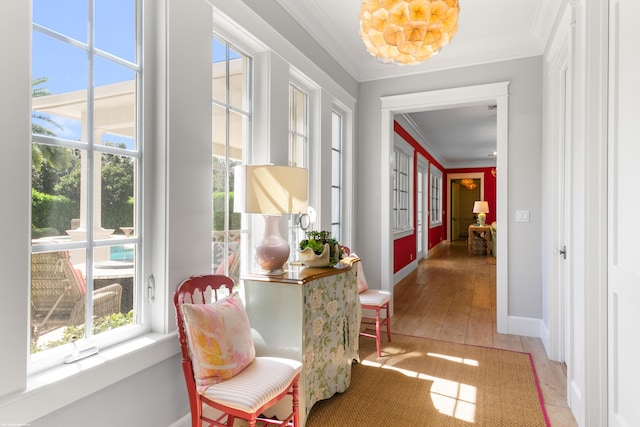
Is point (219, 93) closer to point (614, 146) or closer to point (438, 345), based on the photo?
point (614, 146)

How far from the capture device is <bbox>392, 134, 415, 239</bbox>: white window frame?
6.05m

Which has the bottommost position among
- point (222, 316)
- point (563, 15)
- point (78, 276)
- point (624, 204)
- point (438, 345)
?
point (438, 345)

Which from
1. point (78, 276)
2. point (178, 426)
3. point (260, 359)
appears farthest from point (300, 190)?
point (178, 426)

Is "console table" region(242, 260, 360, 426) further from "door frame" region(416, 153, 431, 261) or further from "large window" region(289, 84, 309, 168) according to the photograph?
"door frame" region(416, 153, 431, 261)

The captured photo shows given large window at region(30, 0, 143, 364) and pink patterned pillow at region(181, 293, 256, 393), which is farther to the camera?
pink patterned pillow at region(181, 293, 256, 393)

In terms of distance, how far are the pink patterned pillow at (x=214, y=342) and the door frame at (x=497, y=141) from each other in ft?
8.88

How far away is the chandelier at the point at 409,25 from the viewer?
58.9 inches

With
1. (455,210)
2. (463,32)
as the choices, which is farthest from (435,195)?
(463,32)

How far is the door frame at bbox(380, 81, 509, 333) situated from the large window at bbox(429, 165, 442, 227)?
619cm

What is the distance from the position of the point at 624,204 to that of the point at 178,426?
7.75 feet

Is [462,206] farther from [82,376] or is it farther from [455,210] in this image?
[82,376]

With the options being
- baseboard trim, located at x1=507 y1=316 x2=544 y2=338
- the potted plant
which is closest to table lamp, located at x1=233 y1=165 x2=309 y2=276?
the potted plant

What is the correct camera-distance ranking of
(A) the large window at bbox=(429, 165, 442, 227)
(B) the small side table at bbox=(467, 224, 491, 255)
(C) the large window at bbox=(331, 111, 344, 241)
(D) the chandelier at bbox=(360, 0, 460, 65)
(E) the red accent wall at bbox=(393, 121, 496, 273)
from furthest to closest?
1. (A) the large window at bbox=(429, 165, 442, 227)
2. (B) the small side table at bbox=(467, 224, 491, 255)
3. (E) the red accent wall at bbox=(393, 121, 496, 273)
4. (C) the large window at bbox=(331, 111, 344, 241)
5. (D) the chandelier at bbox=(360, 0, 460, 65)

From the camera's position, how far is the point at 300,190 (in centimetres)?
213
